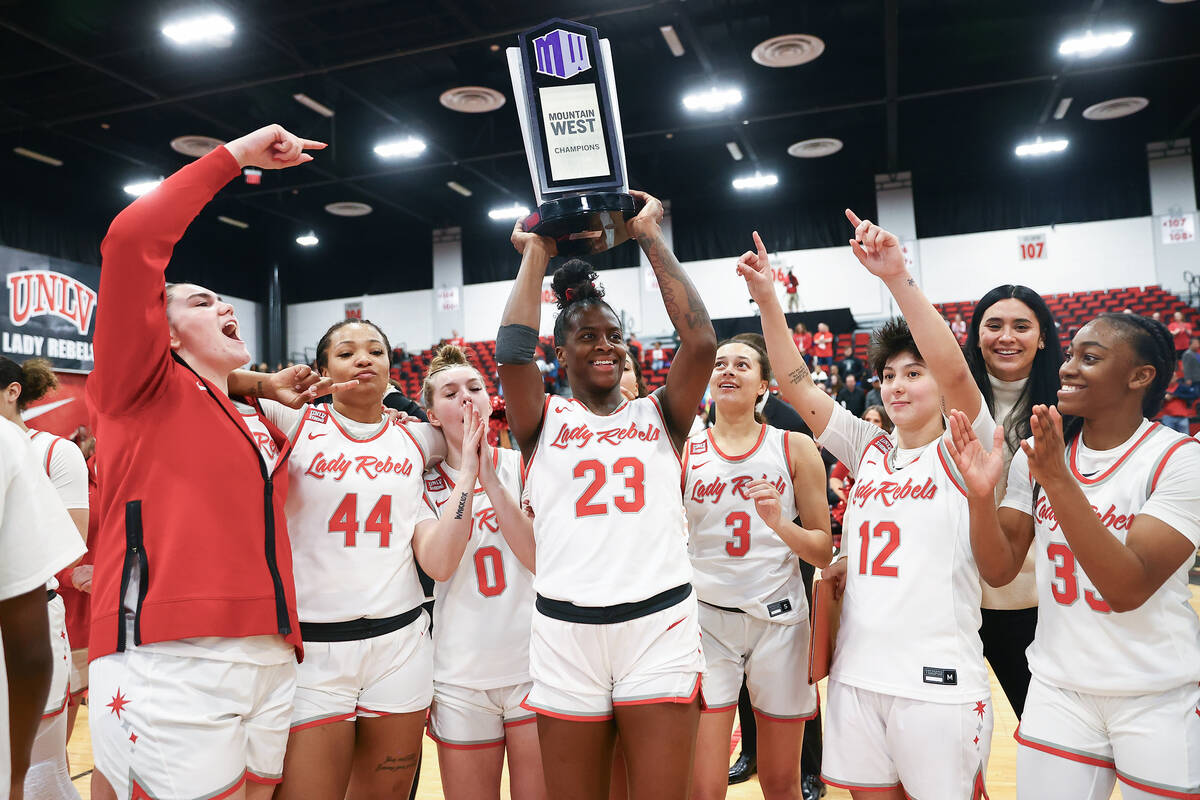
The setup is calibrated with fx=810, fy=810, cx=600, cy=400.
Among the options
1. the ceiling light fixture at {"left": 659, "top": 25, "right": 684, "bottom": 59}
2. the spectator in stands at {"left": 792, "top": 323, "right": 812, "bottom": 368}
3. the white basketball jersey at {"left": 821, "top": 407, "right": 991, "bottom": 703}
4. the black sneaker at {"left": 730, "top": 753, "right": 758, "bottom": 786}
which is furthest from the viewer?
the spectator in stands at {"left": 792, "top": 323, "right": 812, "bottom": 368}

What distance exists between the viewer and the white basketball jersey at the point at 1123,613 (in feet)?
6.70

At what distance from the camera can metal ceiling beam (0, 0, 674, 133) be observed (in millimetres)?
10430

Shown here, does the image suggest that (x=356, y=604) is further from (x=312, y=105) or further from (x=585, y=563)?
(x=312, y=105)

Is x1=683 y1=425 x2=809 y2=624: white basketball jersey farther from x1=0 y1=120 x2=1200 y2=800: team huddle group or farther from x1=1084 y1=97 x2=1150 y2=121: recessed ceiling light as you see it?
x1=1084 y1=97 x2=1150 y2=121: recessed ceiling light

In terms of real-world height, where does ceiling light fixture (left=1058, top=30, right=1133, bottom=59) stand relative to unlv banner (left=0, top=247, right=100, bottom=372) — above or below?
above

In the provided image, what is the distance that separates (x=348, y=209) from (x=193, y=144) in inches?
176

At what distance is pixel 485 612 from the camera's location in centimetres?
279

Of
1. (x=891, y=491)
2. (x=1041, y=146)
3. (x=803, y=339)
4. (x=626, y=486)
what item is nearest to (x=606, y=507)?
(x=626, y=486)

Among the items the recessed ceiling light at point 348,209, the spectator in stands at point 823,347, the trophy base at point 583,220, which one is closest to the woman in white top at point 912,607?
the trophy base at point 583,220

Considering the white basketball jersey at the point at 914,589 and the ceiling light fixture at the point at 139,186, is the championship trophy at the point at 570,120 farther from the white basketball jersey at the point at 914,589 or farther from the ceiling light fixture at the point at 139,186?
the ceiling light fixture at the point at 139,186

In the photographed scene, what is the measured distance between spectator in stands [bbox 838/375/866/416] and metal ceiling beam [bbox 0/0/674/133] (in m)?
6.55

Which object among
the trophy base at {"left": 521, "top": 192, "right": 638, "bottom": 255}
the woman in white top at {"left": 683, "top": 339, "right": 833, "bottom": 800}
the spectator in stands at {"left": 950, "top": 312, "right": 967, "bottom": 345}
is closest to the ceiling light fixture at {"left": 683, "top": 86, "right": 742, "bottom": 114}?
the spectator in stands at {"left": 950, "top": 312, "right": 967, "bottom": 345}

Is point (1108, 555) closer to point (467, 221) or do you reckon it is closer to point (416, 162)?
point (416, 162)

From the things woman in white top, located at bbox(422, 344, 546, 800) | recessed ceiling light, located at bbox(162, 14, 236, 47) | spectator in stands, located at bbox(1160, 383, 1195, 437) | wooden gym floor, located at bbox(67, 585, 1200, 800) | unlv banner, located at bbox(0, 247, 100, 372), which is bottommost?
wooden gym floor, located at bbox(67, 585, 1200, 800)
